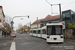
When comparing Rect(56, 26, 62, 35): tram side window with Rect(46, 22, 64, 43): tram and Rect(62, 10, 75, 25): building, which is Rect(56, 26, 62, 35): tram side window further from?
Rect(62, 10, 75, 25): building

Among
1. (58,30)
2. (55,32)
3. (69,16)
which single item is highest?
(69,16)

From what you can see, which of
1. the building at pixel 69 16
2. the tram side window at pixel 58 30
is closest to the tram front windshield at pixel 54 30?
the tram side window at pixel 58 30

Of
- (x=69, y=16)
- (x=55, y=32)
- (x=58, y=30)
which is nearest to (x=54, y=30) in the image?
(x=55, y=32)

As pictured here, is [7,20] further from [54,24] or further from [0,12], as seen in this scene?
[54,24]

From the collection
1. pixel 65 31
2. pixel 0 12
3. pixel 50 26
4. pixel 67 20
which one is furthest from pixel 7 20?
pixel 50 26

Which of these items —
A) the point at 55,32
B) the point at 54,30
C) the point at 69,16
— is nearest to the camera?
the point at 55,32

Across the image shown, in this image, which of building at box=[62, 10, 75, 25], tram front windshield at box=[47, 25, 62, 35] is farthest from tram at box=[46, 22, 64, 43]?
building at box=[62, 10, 75, 25]

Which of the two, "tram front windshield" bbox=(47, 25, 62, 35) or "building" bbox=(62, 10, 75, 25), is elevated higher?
"building" bbox=(62, 10, 75, 25)

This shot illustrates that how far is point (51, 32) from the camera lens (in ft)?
54.2

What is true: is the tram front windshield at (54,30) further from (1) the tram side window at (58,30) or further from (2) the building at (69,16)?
(2) the building at (69,16)

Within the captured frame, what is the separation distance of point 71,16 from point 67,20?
7.42 ft

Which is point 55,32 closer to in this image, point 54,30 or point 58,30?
point 54,30

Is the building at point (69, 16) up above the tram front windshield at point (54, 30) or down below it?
above

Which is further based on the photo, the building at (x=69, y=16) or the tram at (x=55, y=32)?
the building at (x=69, y=16)
